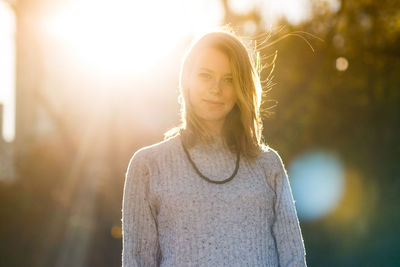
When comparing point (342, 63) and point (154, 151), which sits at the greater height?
point (342, 63)

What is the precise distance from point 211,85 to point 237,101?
170mm

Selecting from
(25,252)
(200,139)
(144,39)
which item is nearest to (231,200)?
(200,139)

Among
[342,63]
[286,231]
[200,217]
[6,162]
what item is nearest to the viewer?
[200,217]

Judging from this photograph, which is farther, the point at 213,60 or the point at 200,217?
the point at 213,60

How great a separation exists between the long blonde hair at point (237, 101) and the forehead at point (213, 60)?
0.02 meters

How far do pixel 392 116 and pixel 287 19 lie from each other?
7.20 ft

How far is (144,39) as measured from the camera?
929 centimetres

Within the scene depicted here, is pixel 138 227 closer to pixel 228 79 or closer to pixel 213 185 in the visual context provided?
pixel 213 185

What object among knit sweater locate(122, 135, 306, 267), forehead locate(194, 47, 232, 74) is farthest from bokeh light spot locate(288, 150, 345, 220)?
forehead locate(194, 47, 232, 74)

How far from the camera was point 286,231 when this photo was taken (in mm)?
2334

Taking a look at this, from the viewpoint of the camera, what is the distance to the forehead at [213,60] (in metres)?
2.41

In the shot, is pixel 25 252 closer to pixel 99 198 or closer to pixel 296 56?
pixel 99 198

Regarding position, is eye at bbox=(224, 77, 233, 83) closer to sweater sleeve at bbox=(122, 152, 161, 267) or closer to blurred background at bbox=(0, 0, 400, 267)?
sweater sleeve at bbox=(122, 152, 161, 267)

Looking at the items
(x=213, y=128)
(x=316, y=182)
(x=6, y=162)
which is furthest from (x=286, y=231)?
(x=6, y=162)
